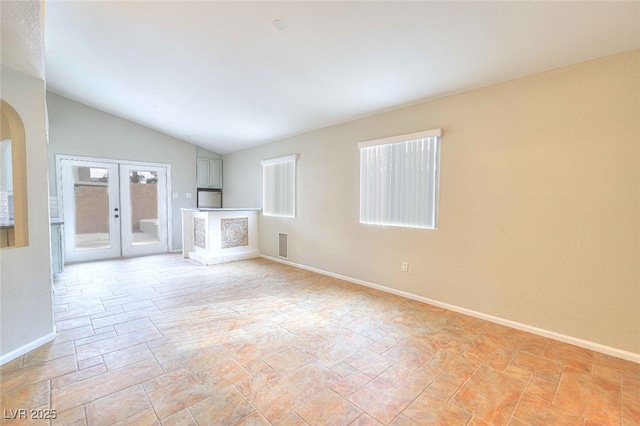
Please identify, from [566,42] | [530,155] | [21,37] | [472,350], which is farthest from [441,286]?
[21,37]

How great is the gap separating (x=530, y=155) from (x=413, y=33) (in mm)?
1636

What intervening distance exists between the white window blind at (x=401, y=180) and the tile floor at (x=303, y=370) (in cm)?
116

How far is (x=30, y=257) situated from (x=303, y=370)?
2547mm

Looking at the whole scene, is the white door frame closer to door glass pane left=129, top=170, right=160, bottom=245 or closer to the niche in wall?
door glass pane left=129, top=170, right=160, bottom=245

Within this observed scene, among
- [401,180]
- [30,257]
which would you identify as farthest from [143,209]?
[401,180]

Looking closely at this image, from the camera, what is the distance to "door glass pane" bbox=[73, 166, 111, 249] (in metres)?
5.65

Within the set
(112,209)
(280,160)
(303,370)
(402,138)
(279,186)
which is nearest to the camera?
(303,370)

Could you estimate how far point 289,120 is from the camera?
466cm

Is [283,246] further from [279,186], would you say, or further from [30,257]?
[30,257]

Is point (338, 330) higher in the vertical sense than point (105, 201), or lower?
lower

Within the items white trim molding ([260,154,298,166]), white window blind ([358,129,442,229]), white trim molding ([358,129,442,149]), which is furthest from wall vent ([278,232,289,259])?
white trim molding ([358,129,442,149])

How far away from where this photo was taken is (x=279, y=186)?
5.73 metres

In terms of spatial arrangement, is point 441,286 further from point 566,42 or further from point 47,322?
point 47,322

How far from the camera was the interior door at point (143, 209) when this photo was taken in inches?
242
